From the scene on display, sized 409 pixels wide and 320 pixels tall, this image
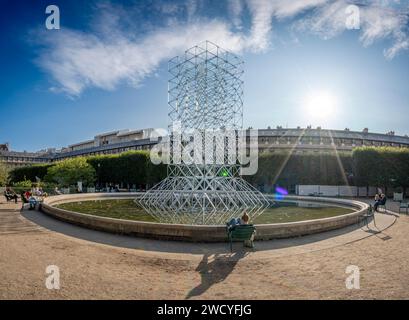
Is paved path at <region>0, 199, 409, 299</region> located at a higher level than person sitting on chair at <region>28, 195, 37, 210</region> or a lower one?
lower

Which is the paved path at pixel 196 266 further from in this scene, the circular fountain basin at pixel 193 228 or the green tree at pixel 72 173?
the green tree at pixel 72 173

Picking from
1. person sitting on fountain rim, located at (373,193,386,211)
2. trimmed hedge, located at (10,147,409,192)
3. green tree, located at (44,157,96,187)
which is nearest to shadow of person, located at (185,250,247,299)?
person sitting on fountain rim, located at (373,193,386,211)

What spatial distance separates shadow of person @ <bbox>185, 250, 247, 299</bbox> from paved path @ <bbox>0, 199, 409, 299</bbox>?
0.8 inches

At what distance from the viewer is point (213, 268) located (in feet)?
22.6

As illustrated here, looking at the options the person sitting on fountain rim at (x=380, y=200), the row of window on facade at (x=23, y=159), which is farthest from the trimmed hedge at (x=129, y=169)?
the row of window on facade at (x=23, y=159)

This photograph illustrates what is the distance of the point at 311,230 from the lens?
10961 mm

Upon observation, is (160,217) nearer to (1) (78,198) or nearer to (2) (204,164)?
(2) (204,164)

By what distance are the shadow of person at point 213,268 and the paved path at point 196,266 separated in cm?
2

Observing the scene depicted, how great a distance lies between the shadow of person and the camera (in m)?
5.65

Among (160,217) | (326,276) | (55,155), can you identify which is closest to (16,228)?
(160,217)

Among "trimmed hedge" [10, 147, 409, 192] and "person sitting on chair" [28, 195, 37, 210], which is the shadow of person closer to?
"person sitting on chair" [28, 195, 37, 210]

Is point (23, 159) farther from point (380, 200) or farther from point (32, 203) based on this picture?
point (380, 200)

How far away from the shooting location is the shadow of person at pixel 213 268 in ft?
18.5

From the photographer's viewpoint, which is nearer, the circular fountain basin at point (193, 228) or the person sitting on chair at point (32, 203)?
the circular fountain basin at point (193, 228)
